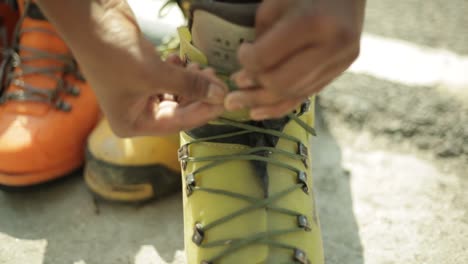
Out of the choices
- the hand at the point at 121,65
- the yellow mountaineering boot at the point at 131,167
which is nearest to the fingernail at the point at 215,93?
the hand at the point at 121,65

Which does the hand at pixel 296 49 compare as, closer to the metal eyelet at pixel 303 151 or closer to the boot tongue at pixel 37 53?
the metal eyelet at pixel 303 151

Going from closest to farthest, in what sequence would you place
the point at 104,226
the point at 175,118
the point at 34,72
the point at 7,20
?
the point at 175,118 < the point at 104,226 < the point at 34,72 < the point at 7,20

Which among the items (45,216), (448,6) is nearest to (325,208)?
(45,216)

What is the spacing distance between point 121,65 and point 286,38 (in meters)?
0.17

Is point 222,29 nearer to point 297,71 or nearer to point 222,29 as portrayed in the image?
point 222,29

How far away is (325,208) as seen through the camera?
33.0 inches

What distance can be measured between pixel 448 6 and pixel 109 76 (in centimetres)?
111

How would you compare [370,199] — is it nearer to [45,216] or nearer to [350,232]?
[350,232]

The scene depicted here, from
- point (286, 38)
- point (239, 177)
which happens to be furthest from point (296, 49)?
point (239, 177)

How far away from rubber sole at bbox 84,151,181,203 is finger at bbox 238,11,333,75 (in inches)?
16.6

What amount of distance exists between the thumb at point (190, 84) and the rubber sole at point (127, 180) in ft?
1.11

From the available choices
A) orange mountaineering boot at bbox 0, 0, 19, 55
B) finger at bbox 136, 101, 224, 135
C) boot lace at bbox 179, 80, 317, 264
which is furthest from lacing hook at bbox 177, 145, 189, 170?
orange mountaineering boot at bbox 0, 0, 19, 55

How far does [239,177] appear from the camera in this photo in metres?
0.65

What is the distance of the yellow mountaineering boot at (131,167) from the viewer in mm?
823
